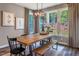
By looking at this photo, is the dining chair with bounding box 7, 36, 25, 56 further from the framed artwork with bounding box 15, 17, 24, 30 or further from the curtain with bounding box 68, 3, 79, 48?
the curtain with bounding box 68, 3, 79, 48

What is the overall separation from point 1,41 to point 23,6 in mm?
705

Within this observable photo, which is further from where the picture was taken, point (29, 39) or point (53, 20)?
point (29, 39)

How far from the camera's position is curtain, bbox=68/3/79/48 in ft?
5.05

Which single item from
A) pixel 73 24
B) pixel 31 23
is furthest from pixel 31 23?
pixel 73 24

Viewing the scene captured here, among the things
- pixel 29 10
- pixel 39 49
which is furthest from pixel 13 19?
pixel 39 49

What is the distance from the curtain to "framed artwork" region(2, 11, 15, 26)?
995mm

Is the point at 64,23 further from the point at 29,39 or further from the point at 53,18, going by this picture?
the point at 29,39

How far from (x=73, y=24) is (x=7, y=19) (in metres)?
1.14

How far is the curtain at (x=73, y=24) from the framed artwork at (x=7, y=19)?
3.26 ft

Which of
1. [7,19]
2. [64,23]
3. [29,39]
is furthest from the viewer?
[29,39]

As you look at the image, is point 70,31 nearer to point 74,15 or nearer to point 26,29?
point 74,15

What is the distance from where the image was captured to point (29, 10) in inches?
65.2

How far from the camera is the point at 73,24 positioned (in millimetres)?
1572

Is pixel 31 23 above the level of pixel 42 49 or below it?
above
